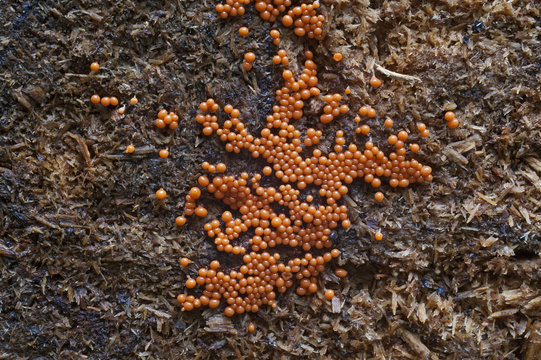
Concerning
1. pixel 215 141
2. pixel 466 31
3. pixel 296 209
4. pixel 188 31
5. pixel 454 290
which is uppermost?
pixel 466 31

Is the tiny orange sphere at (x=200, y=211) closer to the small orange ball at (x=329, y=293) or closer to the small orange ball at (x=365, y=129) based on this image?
the small orange ball at (x=329, y=293)

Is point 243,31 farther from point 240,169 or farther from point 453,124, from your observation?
point 453,124

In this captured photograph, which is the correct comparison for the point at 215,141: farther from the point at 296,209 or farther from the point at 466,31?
the point at 466,31

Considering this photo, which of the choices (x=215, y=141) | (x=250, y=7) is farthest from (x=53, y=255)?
(x=250, y=7)

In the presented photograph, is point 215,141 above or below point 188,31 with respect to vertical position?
below

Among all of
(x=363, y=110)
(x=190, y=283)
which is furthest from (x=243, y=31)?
(x=190, y=283)
